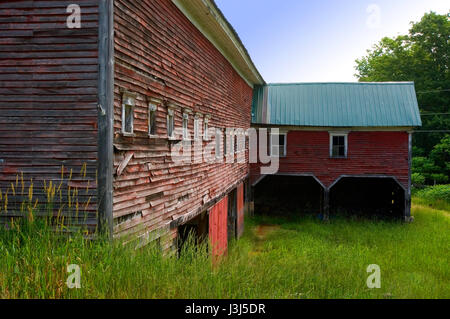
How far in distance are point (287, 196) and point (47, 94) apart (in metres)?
19.6

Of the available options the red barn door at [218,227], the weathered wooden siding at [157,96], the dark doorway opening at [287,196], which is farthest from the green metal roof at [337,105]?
the weathered wooden siding at [157,96]

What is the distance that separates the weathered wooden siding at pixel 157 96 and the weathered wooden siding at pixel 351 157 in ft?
34.4

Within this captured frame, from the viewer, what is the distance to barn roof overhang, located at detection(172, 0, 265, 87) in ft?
26.0

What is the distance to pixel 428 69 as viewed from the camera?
110 ft

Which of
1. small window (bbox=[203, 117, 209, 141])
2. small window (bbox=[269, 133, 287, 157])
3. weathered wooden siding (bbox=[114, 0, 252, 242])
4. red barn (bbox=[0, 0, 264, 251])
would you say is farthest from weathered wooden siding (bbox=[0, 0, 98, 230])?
small window (bbox=[269, 133, 287, 157])

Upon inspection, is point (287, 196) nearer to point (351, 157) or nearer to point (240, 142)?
point (351, 157)

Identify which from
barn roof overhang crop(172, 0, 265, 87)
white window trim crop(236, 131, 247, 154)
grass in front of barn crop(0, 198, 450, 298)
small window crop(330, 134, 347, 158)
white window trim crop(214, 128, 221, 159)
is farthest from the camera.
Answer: small window crop(330, 134, 347, 158)

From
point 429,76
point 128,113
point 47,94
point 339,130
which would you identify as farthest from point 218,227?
point 429,76

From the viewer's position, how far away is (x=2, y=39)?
5.02m

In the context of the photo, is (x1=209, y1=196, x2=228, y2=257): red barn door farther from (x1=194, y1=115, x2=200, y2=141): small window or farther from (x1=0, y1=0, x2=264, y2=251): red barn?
(x1=0, y1=0, x2=264, y2=251): red barn
